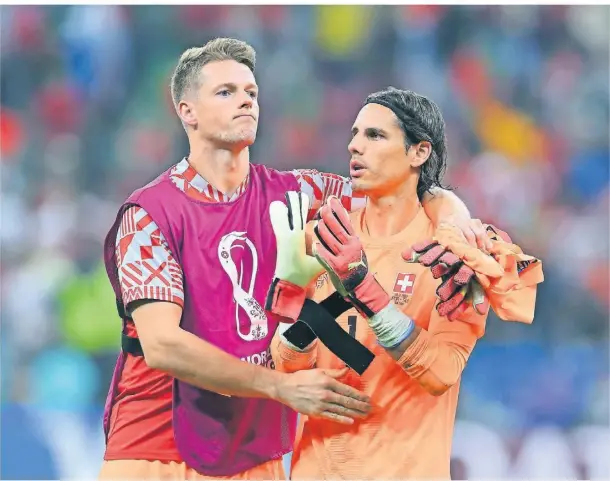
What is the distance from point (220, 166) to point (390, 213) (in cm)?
67

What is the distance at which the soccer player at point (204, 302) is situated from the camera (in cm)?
326

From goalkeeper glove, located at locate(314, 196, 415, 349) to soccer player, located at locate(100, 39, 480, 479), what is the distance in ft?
1.30

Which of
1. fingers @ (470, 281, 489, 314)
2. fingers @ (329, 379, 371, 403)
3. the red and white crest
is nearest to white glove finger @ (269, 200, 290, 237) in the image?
the red and white crest

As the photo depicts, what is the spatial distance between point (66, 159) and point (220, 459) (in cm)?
416

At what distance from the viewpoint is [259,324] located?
3.45 metres

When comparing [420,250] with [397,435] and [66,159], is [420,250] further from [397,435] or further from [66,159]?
[66,159]

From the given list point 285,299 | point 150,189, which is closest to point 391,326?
point 285,299

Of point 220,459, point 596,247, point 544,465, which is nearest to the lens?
point 220,459

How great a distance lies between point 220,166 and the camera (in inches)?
139

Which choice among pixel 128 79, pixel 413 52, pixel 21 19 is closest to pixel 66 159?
pixel 128 79

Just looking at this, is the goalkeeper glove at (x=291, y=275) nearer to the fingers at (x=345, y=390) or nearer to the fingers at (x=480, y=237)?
the fingers at (x=345, y=390)

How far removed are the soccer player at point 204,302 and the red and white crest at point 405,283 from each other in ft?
0.75

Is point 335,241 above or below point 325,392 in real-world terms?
above

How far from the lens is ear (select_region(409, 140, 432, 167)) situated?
10.7 ft
